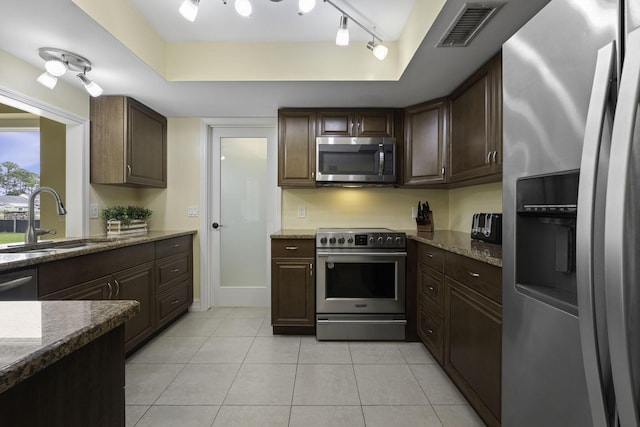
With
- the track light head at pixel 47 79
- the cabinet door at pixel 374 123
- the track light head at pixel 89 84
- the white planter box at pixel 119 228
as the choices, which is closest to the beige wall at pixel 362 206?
the cabinet door at pixel 374 123

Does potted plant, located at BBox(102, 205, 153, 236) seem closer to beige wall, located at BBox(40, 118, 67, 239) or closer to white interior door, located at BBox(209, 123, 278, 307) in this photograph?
beige wall, located at BBox(40, 118, 67, 239)

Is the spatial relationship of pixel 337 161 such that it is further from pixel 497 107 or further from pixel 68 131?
pixel 68 131

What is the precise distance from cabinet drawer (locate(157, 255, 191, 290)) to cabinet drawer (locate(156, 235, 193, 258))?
0.06 m

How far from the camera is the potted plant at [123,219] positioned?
280 centimetres

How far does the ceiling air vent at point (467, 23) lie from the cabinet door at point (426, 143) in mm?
938

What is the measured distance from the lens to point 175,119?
11.4 feet

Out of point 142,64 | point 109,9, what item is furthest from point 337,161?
point 109,9

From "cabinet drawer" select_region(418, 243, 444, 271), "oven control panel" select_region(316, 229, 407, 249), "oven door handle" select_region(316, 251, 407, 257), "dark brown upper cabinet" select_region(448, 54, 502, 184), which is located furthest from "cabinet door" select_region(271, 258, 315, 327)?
"dark brown upper cabinet" select_region(448, 54, 502, 184)

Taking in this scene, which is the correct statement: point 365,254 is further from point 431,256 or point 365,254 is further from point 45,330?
point 45,330

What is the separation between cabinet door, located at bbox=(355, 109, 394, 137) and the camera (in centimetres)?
303

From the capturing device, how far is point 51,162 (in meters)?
2.98

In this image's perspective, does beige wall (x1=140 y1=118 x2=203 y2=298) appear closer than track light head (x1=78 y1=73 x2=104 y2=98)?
No

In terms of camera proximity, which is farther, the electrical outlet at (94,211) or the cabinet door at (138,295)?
the electrical outlet at (94,211)

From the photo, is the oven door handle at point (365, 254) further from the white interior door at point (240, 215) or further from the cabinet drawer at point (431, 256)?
the white interior door at point (240, 215)
